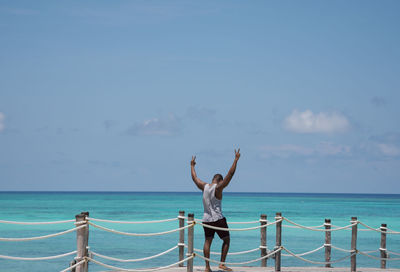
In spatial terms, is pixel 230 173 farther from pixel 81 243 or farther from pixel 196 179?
pixel 81 243

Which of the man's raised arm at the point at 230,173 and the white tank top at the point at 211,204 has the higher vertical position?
the man's raised arm at the point at 230,173

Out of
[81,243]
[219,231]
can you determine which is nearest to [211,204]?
[219,231]

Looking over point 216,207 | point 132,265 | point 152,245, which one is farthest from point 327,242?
point 152,245

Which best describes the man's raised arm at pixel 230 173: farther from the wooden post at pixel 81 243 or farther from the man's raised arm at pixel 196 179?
the wooden post at pixel 81 243

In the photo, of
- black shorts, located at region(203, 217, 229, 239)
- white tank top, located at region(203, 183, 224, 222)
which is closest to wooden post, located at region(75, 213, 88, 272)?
white tank top, located at region(203, 183, 224, 222)

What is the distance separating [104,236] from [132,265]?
437 inches

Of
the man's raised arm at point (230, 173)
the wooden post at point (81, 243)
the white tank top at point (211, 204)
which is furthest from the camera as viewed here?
the white tank top at point (211, 204)

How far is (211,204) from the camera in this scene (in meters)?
10.8

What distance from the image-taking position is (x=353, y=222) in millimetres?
12805

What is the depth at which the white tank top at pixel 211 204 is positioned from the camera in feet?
35.1

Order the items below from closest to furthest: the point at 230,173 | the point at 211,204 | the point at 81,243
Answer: the point at 81,243 → the point at 230,173 → the point at 211,204

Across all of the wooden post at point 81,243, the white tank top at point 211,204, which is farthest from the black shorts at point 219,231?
the wooden post at point 81,243

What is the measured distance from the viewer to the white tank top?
10703mm

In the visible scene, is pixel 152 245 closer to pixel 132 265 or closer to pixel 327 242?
pixel 132 265
